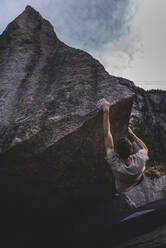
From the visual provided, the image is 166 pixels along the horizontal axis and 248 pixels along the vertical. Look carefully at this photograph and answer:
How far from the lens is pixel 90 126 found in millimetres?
3836

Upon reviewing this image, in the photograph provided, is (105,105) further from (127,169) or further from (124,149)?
(127,169)

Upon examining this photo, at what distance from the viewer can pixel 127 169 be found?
318 cm

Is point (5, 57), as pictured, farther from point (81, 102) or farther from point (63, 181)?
point (63, 181)

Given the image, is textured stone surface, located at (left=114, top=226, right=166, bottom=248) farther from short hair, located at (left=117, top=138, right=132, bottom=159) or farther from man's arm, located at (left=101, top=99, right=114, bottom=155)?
man's arm, located at (left=101, top=99, right=114, bottom=155)

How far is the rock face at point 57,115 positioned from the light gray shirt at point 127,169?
84cm

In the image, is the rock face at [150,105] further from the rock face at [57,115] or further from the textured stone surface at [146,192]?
the rock face at [57,115]

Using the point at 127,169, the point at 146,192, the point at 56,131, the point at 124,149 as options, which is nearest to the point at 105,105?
the point at 124,149

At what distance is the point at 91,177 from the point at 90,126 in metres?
1.33

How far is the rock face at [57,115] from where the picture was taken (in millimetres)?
3736

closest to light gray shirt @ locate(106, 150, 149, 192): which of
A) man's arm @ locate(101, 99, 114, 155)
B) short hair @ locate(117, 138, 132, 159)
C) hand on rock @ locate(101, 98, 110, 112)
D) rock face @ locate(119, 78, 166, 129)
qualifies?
short hair @ locate(117, 138, 132, 159)

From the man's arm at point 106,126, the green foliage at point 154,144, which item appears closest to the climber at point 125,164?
the man's arm at point 106,126

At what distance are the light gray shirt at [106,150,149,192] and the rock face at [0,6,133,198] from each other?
2.76 feet

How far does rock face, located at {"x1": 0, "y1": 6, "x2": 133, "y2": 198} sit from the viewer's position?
3.74m

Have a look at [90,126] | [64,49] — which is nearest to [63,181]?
[90,126]
